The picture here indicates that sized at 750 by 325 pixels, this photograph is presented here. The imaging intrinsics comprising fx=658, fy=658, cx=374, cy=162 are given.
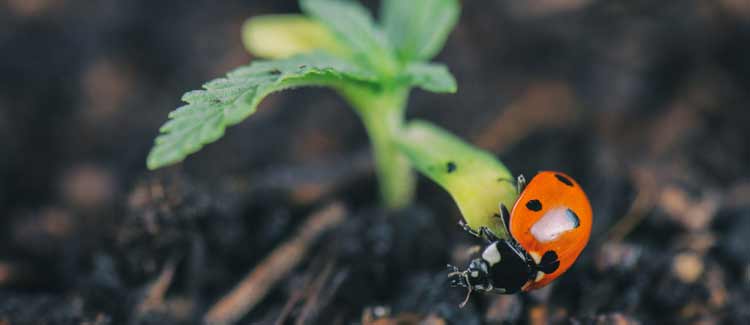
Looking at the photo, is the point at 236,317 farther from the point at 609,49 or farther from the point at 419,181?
the point at 609,49

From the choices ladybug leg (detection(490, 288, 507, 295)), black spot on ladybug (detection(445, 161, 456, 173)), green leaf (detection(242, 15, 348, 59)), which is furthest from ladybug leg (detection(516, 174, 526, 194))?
green leaf (detection(242, 15, 348, 59))

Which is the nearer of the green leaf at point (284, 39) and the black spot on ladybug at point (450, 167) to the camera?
the black spot on ladybug at point (450, 167)

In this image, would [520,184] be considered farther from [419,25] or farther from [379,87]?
[419,25]

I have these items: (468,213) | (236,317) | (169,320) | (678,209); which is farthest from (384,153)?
(678,209)

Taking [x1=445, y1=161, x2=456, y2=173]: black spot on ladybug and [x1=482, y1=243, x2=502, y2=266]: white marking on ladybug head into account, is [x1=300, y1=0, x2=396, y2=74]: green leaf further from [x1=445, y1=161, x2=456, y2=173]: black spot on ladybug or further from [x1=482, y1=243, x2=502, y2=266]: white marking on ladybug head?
[x1=482, y1=243, x2=502, y2=266]: white marking on ladybug head

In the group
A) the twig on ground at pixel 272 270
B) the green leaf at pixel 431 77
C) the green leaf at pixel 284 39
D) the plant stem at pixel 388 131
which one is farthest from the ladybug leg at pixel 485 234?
the green leaf at pixel 284 39

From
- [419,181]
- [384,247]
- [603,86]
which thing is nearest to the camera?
[384,247]

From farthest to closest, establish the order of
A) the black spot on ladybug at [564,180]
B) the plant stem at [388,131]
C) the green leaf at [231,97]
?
1. the plant stem at [388,131]
2. the black spot on ladybug at [564,180]
3. the green leaf at [231,97]

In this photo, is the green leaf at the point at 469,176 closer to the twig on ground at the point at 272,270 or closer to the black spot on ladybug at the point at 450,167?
the black spot on ladybug at the point at 450,167
